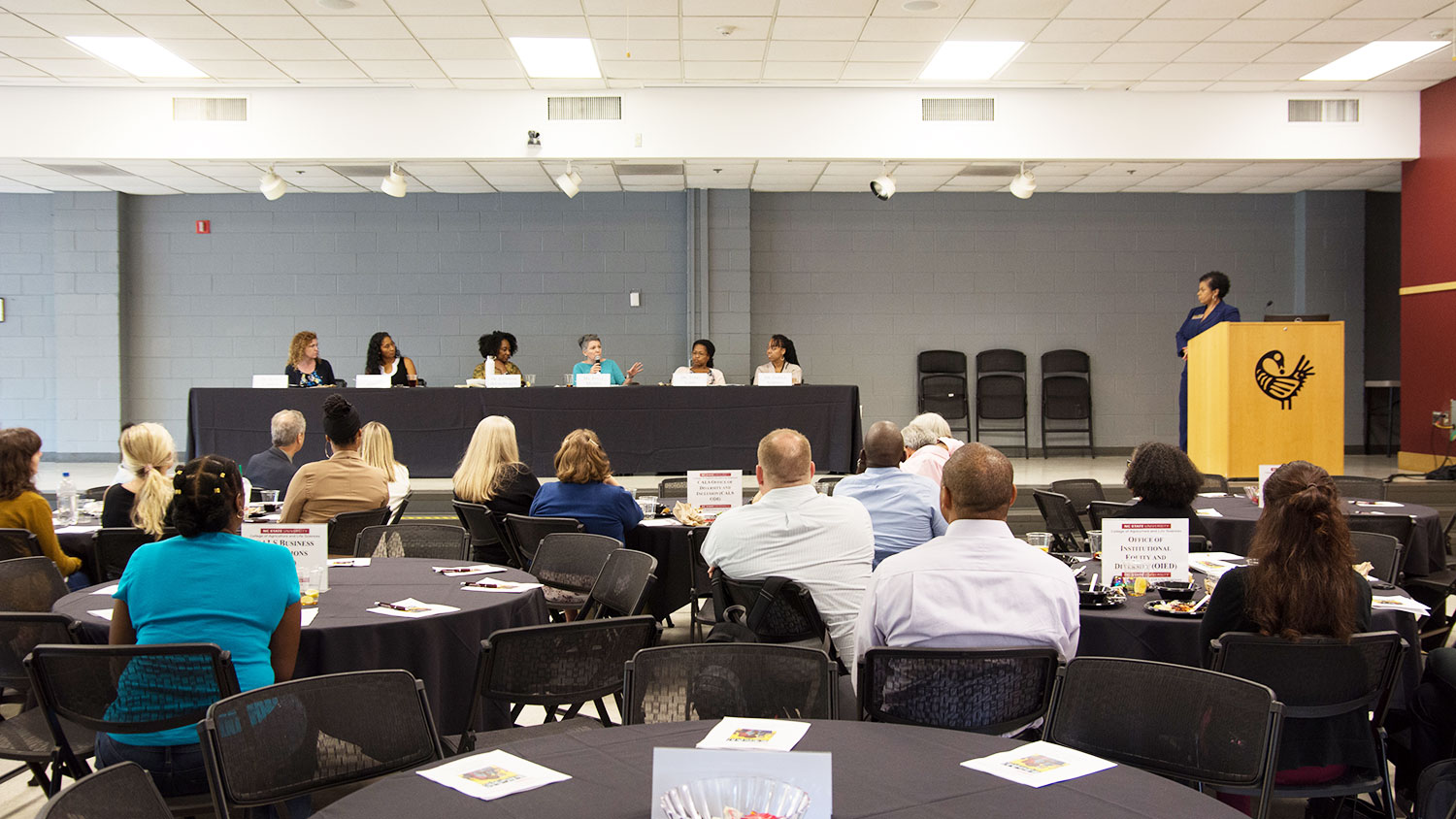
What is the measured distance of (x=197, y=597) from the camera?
7.66 feet

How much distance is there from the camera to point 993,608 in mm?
2217

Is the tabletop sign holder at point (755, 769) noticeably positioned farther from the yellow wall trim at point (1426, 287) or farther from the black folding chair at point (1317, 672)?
the yellow wall trim at point (1426, 287)

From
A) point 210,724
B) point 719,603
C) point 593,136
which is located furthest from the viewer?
point 593,136

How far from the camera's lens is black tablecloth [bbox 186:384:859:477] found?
7.54m

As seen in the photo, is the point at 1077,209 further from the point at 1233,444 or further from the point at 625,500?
the point at 625,500

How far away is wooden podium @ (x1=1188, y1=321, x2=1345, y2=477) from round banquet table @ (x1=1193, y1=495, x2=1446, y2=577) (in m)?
2.24

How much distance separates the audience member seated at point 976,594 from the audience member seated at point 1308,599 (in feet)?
1.55

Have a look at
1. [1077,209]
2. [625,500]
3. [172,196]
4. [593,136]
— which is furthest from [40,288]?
[1077,209]

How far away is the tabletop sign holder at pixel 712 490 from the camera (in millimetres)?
4832

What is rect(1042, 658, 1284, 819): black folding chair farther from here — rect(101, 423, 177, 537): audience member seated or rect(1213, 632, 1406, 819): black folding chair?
rect(101, 423, 177, 537): audience member seated

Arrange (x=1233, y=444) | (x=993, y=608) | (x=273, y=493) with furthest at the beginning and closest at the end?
(x=1233, y=444), (x=273, y=493), (x=993, y=608)

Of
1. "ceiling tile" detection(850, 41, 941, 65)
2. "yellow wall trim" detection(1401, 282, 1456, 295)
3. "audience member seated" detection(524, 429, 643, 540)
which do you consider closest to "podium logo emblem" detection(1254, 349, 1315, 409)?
"yellow wall trim" detection(1401, 282, 1456, 295)

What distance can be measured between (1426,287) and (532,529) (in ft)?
27.3

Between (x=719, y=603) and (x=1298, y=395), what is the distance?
18.8 ft
